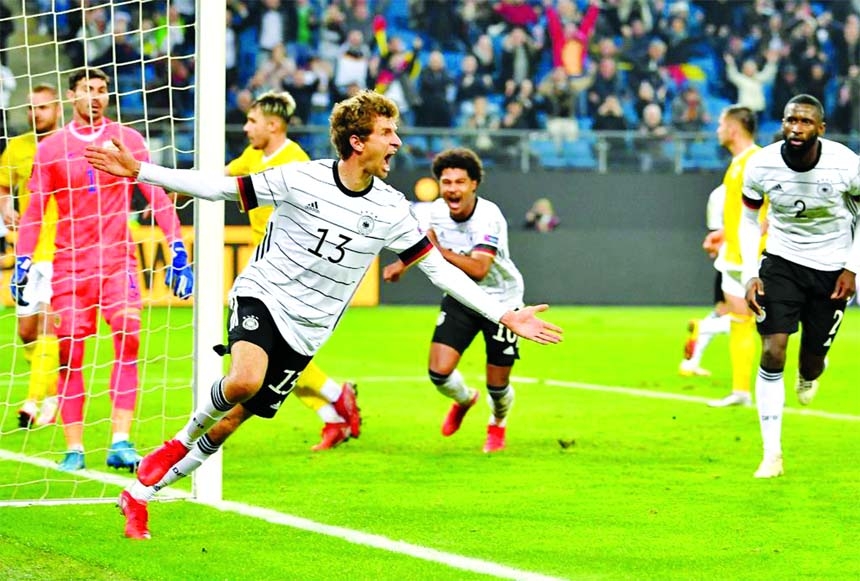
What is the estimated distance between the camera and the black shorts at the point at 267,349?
600 centimetres

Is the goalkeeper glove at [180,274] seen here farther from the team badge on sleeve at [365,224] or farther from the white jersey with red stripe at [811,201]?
the white jersey with red stripe at [811,201]

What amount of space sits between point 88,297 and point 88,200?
1.80 feet

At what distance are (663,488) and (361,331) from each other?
1112 cm

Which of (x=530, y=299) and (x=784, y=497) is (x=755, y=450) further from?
(x=530, y=299)

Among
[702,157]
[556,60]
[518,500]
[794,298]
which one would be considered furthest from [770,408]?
[556,60]

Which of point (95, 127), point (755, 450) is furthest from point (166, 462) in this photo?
point (755, 450)

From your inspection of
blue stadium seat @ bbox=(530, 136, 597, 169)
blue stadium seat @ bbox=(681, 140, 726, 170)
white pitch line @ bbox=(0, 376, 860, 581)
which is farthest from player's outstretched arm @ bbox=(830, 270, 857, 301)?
blue stadium seat @ bbox=(681, 140, 726, 170)

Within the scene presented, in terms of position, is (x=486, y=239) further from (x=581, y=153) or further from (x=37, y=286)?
(x=581, y=153)

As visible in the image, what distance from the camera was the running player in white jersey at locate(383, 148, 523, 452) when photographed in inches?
342

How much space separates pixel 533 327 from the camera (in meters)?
5.72

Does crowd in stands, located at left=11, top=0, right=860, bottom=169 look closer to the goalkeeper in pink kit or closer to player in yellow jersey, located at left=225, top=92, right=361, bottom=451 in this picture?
player in yellow jersey, located at left=225, top=92, right=361, bottom=451

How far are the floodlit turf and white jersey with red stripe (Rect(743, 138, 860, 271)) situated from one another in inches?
48.4

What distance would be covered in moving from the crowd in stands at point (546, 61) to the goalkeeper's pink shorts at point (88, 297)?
1390 centimetres

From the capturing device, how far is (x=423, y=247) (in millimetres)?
6211
